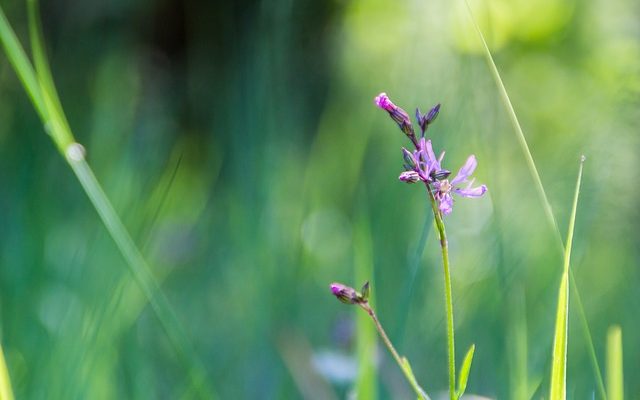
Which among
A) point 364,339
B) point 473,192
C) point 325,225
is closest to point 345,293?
point 473,192

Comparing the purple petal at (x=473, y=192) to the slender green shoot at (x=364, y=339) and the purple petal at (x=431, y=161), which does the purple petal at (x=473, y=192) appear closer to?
the purple petal at (x=431, y=161)

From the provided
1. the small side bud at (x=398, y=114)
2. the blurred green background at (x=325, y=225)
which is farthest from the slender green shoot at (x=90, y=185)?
the small side bud at (x=398, y=114)

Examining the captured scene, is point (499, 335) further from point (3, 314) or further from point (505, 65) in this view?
point (505, 65)

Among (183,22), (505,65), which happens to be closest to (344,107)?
(505,65)

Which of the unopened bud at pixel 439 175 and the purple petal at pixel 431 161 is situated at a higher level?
the purple petal at pixel 431 161

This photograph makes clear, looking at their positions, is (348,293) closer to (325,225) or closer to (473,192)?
(473,192)

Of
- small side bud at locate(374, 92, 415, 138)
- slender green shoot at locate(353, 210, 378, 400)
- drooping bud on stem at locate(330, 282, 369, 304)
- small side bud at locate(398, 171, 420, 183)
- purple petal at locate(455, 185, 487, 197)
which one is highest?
small side bud at locate(374, 92, 415, 138)

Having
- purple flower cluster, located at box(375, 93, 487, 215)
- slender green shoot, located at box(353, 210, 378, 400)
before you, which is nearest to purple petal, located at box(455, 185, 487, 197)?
purple flower cluster, located at box(375, 93, 487, 215)

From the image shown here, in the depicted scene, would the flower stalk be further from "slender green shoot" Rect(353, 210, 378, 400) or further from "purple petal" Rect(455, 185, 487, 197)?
"slender green shoot" Rect(353, 210, 378, 400)
